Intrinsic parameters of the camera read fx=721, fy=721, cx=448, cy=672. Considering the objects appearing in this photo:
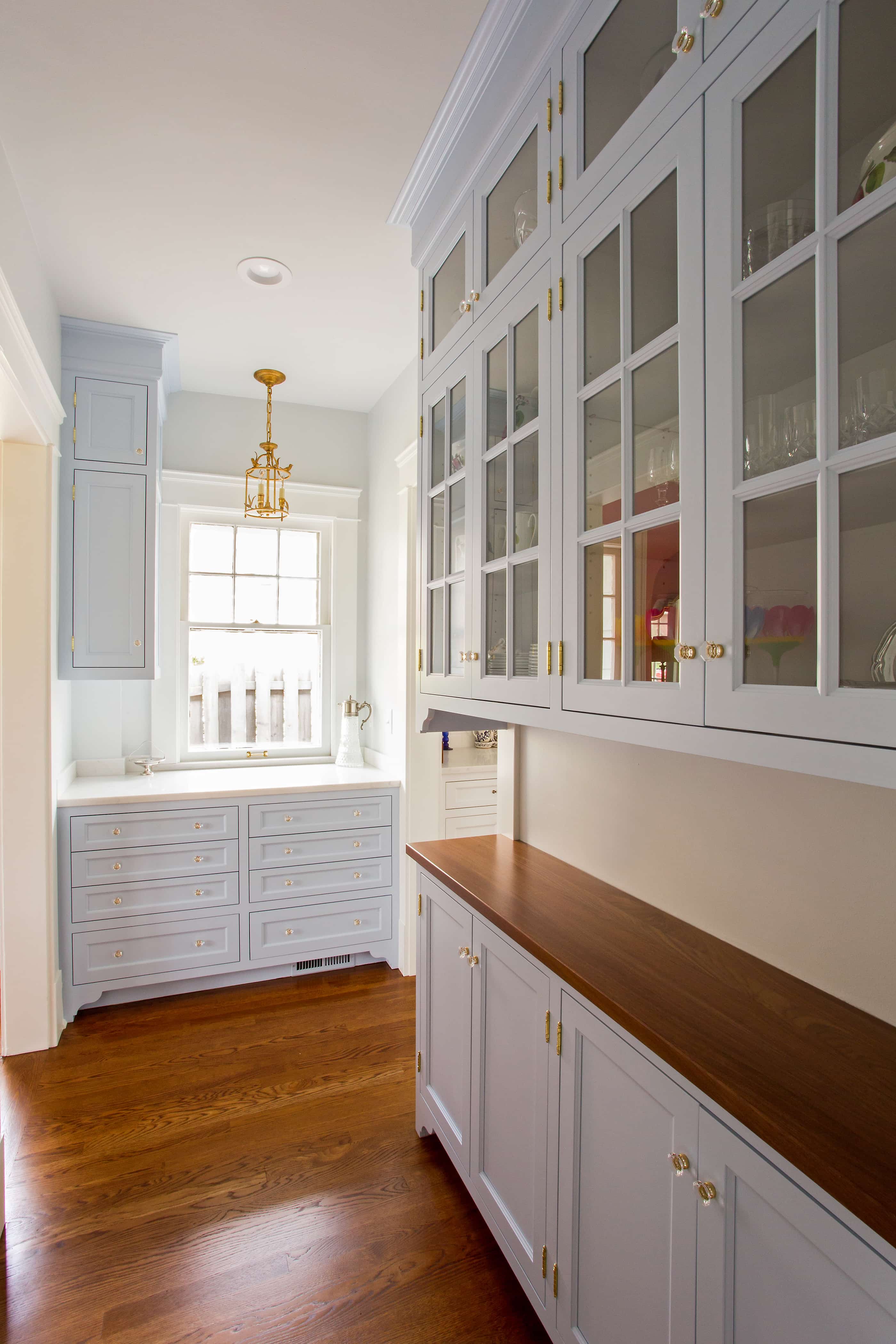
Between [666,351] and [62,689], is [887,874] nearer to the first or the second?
[666,351]

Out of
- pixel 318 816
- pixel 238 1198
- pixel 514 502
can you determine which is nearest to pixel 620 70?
pixel 514 502

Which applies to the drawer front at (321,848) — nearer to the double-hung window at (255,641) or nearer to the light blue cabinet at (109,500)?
the double-hung window at (255,641)

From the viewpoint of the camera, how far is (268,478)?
3387 mm

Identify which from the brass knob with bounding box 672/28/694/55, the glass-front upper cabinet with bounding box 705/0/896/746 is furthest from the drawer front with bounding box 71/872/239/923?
the brass knob with bounding box 672/28/694/55

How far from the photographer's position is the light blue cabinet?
2.99 meters

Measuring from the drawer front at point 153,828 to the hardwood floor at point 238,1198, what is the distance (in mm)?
715

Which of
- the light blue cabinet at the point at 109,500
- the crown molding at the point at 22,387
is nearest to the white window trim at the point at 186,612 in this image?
the light blue cabinet at the point at 109,500

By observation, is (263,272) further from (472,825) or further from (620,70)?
(472,825)

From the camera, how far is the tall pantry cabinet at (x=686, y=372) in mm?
794

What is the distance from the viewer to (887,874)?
1055 mm

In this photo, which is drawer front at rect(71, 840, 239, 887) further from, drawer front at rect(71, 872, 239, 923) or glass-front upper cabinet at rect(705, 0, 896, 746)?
glass-front upper cabinet at rect(705, 0, 896, 746)

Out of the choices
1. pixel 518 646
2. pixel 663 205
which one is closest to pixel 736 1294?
pixel 518 646

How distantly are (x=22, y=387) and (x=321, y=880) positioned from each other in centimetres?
223

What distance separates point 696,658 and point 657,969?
586 millimetres
